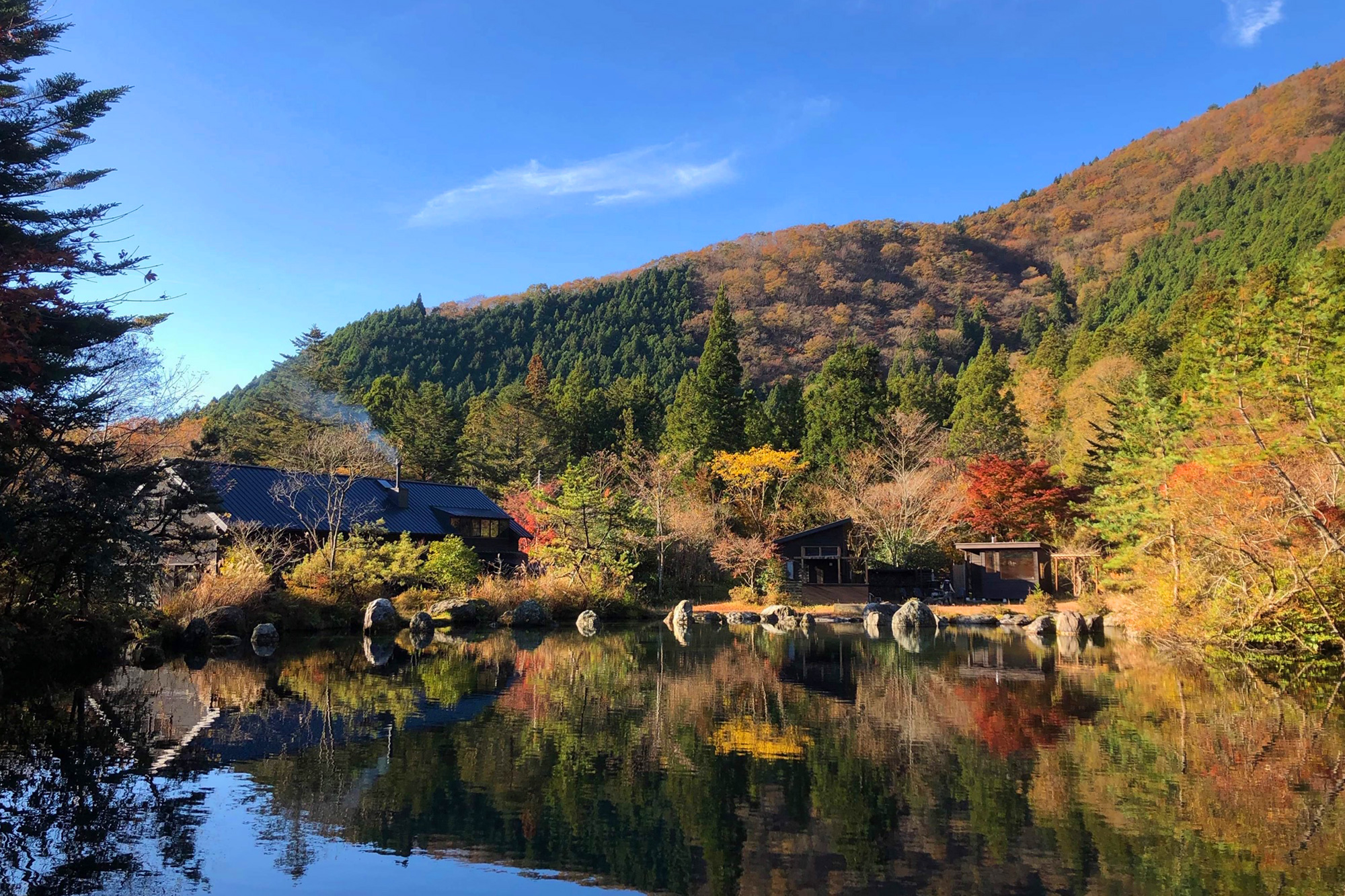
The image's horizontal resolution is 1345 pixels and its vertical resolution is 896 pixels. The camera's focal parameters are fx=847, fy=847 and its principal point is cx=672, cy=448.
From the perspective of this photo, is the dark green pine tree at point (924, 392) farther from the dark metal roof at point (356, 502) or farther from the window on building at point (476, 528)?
the dark metal roof at point (356, 502)

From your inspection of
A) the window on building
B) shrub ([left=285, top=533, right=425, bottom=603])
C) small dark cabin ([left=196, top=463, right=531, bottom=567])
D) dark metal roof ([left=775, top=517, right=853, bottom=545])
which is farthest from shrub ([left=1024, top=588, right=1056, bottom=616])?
the window on building

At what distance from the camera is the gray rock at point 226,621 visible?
17.5 meters

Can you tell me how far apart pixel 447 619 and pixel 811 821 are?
684 inches

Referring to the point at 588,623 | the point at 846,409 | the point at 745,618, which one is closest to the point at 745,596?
the point at 745,618

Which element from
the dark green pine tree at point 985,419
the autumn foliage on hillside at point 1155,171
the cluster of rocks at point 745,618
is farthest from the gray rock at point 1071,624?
the autumn foliage on hillside at point 1155,171

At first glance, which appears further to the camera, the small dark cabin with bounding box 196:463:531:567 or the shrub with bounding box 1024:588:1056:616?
the small dark cabin with bounding box 196:463:531:567

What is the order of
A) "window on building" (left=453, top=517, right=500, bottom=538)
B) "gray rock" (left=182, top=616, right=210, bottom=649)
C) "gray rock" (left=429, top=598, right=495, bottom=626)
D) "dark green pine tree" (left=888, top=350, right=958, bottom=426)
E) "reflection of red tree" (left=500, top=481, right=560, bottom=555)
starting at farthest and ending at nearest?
"dark green pine tree" (left=888, top=350, right=958, bottom=426) < "window on building" (left=453, top=517, right=500, bottom=538) < "reflection of red tree" (left=500, top=481, right=560, bottom=555) < "gray rock" (left=429, top=598, right=495, bottom=626) < "gray rock" (left=182, top=616, right=210, bottom=649)

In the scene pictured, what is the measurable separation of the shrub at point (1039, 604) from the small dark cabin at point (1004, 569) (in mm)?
1407

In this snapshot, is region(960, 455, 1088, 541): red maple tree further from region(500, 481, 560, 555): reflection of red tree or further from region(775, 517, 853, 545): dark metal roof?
region(500, 481, 560, 555): reflection of red tree

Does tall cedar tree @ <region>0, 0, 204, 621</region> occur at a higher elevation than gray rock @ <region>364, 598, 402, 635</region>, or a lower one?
higher

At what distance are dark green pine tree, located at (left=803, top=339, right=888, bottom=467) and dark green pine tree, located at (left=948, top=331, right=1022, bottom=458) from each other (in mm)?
3780

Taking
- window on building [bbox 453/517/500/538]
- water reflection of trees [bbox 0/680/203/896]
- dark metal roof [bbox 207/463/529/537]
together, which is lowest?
water reflection of trees [bbox 0/680/203/896]

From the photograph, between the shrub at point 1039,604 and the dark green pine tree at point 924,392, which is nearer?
the shrub at point 1039,604

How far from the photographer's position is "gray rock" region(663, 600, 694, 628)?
23.2 meters
